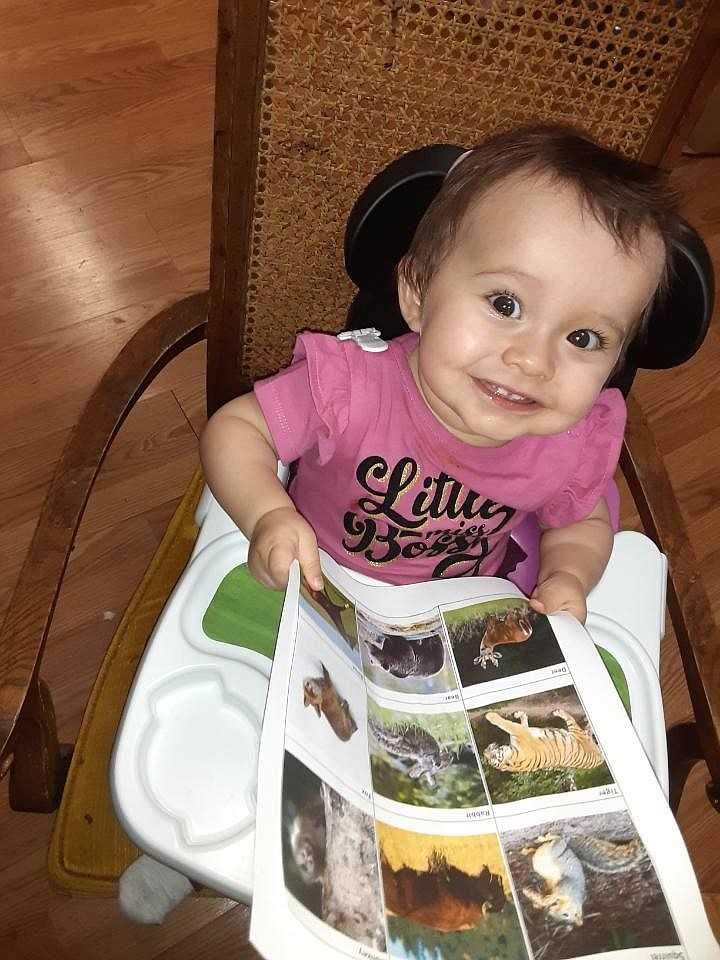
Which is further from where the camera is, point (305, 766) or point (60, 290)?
point (60, 290)

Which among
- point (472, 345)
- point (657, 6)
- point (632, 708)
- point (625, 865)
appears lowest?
point (632, 708)

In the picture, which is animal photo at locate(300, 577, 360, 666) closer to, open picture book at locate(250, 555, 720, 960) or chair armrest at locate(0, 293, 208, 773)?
open picture book at locate(250, 555, 720, 960)

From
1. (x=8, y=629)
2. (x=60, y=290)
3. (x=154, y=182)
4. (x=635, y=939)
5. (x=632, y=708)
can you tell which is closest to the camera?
(x=635, y=939)

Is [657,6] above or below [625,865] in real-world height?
above

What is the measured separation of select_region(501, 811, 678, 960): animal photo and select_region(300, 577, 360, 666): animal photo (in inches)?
6.8

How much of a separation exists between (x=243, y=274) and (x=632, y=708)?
53 centimetres

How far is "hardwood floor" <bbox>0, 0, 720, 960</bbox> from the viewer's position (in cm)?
101

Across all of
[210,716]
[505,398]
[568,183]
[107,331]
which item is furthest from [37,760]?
[107,331]

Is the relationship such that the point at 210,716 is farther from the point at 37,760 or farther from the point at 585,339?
the point at 585,339

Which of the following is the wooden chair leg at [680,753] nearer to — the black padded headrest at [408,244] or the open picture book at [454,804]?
the open picture book at [454,804]

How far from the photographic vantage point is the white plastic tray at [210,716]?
0.59 meters

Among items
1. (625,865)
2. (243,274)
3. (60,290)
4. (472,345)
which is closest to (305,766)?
(625,865)

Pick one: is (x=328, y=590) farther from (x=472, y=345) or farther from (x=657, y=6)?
(x=657, y=6)

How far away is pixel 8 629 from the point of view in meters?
0.62
